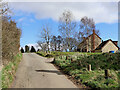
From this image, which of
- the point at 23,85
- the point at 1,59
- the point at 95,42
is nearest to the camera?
the point at 23,85

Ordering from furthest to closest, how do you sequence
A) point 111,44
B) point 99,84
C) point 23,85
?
point 111,44 → point 23,85 → point 99,84

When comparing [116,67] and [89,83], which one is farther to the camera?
[116,67]

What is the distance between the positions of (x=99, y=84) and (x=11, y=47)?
654 cm

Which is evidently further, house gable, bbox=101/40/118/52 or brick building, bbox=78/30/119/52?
house gable, bbox=101/40/118/52

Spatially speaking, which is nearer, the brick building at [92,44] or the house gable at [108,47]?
the brick building at [92,44]

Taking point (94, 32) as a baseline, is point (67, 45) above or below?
below

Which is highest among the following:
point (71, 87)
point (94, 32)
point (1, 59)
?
point (94, 32)

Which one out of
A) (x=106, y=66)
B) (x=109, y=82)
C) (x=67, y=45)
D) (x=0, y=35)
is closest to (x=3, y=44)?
(x=0, y=35)

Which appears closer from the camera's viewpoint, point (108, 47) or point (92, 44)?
point (92, 44)

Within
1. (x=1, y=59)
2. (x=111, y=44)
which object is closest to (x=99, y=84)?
(x=1, y=59)

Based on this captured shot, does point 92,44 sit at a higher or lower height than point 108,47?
higher

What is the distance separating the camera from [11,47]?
1001 cm

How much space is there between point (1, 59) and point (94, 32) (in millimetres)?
29635

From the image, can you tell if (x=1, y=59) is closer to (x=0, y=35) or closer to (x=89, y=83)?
(x=0, y=35)
